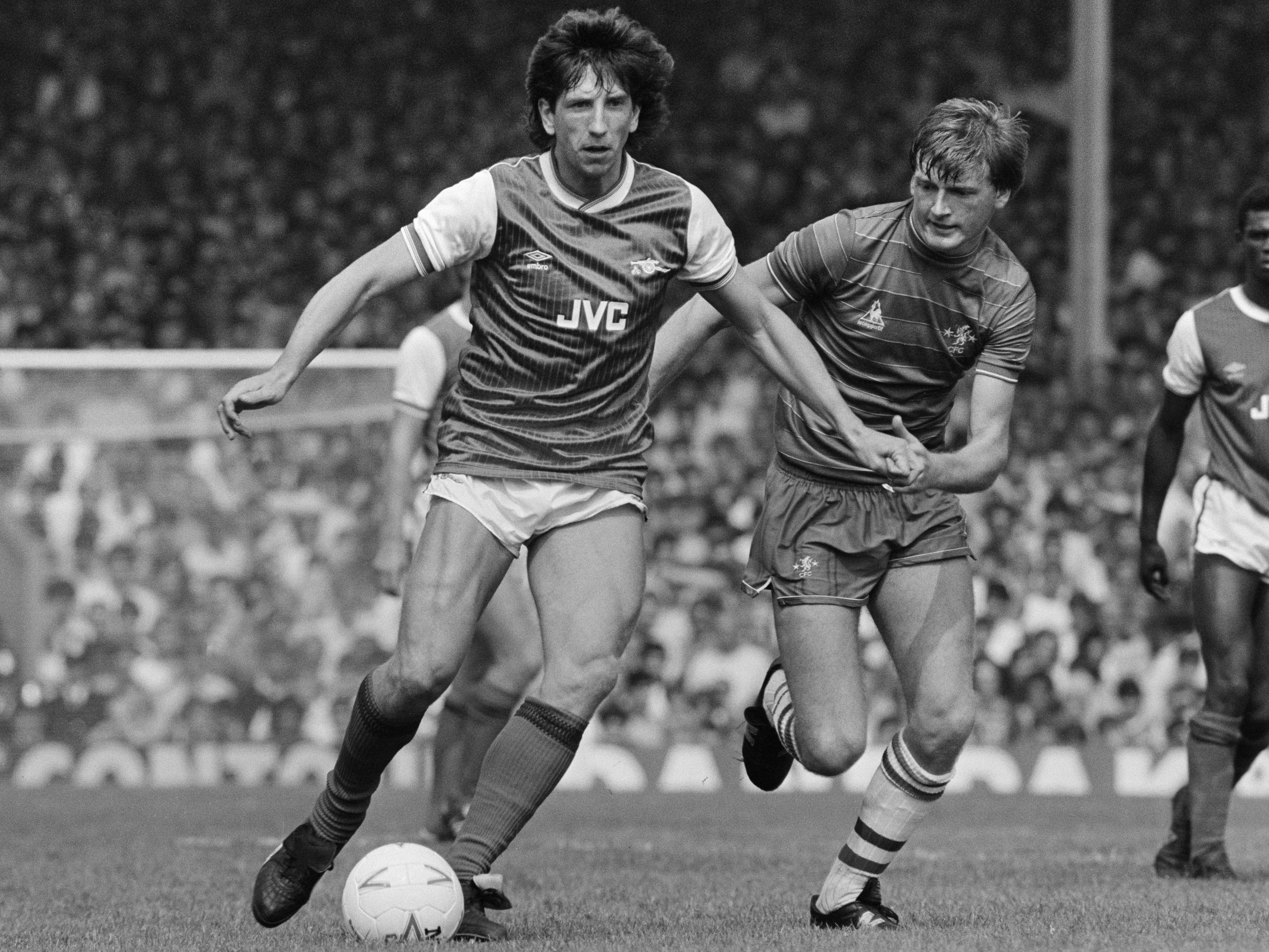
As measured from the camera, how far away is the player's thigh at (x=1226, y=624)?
7801 millimetres

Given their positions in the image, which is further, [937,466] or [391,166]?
[391,166]

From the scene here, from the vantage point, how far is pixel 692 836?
405 inches

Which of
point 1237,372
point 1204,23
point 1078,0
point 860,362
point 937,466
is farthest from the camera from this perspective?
point 1204,23

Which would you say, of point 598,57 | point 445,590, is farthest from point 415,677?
point 598,57

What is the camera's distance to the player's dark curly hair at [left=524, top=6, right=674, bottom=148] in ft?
19.0

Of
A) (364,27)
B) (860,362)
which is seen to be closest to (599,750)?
(860,362)

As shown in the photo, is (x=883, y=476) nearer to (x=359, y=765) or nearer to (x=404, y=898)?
(x=359, y=765)

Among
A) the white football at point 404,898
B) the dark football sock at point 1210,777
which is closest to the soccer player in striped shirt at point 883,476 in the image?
the white football at point 404,898

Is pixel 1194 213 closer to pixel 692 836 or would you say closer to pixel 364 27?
pixel 364 27

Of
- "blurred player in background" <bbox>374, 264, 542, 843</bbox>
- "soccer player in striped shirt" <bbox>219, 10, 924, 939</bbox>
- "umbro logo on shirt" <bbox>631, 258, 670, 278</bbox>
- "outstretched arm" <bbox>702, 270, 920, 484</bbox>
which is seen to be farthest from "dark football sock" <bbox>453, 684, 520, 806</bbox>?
"umbro logo on shirt" <bbox>631, 258, 670, 278</bbox>

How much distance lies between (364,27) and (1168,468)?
1668 centimetres

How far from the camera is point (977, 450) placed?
20.6 feet

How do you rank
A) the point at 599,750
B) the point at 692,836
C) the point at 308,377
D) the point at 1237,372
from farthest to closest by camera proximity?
the point at 308,377, the point at 599,750, the point at 692,836, the point at 1237,372

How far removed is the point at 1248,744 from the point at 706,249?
11.1ft
